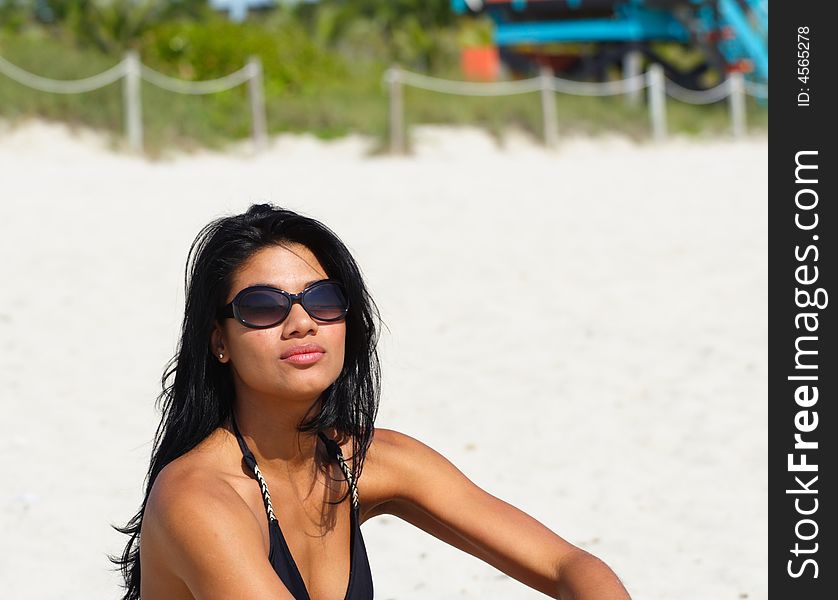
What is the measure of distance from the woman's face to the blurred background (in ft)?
5.08

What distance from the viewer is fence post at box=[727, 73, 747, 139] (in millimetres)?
18219

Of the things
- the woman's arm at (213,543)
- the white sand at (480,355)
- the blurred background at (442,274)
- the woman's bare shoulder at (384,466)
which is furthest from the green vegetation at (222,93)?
the woman's arm at (213,543)

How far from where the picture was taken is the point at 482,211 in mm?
10039

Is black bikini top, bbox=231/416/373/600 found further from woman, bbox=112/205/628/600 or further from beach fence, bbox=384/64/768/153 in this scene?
beach fence, bbox=384/64/768/153

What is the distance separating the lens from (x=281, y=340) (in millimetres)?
2115

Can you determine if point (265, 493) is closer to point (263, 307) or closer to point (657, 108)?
point (263, 307)

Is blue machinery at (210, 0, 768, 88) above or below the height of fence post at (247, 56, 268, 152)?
above

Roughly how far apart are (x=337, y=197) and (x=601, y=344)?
483cm

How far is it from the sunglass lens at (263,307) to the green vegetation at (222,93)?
11090 millimetres

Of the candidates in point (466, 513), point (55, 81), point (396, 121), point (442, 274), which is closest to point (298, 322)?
point (466, 513)

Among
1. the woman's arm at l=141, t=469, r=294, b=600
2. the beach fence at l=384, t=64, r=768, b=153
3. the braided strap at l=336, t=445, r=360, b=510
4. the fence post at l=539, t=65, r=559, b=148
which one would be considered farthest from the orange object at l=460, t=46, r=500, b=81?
the woman's arm at l=141, t=469, r=294, b=600

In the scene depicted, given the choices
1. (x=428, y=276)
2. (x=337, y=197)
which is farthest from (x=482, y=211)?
(x=428, y=276)

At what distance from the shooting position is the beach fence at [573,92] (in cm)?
1488
